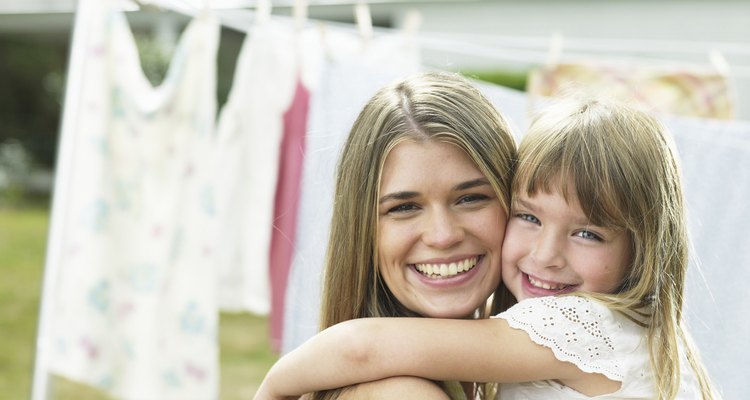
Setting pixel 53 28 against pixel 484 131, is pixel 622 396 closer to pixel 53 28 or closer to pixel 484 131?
pixel 484 131

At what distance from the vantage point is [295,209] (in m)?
2.88

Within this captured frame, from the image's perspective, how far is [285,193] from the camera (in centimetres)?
302

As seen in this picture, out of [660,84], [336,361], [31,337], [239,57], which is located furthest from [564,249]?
[31,337]

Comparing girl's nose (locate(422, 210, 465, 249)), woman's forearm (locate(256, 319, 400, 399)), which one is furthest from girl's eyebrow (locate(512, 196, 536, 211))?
woman's forearm (locate(256, 319, 400, 399))

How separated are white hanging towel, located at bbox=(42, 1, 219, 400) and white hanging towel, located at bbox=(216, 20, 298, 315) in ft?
0.55

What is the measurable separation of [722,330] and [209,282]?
1.52m

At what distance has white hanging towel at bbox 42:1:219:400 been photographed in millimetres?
2807

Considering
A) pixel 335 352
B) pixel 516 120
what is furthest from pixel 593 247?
pixel 516 120

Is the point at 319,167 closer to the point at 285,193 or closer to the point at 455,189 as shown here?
the point at 285,193

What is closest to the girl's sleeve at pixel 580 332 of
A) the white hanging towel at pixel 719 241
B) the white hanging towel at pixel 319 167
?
the white hanging towel at pixel 719 241

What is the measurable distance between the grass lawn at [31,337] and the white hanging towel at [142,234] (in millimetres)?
1347

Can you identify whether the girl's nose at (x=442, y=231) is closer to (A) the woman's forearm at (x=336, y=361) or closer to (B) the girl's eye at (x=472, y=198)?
(B) the girl's eye at (x=472, y=198)

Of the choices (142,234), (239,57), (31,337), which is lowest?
(31,337)

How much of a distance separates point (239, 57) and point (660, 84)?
1.81m
